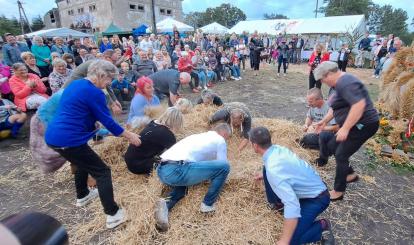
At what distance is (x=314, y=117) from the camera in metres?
4.83

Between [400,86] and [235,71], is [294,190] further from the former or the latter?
[235,71]

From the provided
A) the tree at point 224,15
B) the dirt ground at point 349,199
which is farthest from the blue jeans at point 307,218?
the tree at point 224,15

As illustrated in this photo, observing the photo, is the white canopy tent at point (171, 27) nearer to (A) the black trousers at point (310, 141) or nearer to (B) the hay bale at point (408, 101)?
(B) the hay bale at point (408, 101)

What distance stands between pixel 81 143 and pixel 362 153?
14.9 feet

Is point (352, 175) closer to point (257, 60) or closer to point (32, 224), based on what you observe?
point (32, 224)

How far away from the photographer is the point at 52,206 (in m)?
3.47

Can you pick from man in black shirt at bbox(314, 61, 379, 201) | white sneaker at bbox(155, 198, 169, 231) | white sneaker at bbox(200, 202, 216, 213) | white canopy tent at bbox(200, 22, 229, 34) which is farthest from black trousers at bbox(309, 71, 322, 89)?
white canopy tent at bbox(200, 22, 229, 34)

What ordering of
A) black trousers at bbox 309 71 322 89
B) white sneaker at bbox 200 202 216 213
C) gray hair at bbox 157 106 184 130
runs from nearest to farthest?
1. white sneaker at bbox 200 202 216 213
2. gray hair at bbox 157 106 184 130
3. black trousers at bbox 309 71 322 89

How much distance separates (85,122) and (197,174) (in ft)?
4.26

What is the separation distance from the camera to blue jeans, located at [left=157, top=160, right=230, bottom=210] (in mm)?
3010

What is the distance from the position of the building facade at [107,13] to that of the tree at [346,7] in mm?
29543

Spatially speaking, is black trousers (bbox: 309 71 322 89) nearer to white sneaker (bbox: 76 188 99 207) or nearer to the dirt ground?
the dirt ground

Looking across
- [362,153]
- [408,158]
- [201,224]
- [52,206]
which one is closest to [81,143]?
[52,206]

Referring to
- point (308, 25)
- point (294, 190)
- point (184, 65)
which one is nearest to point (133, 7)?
point (308, 25)
